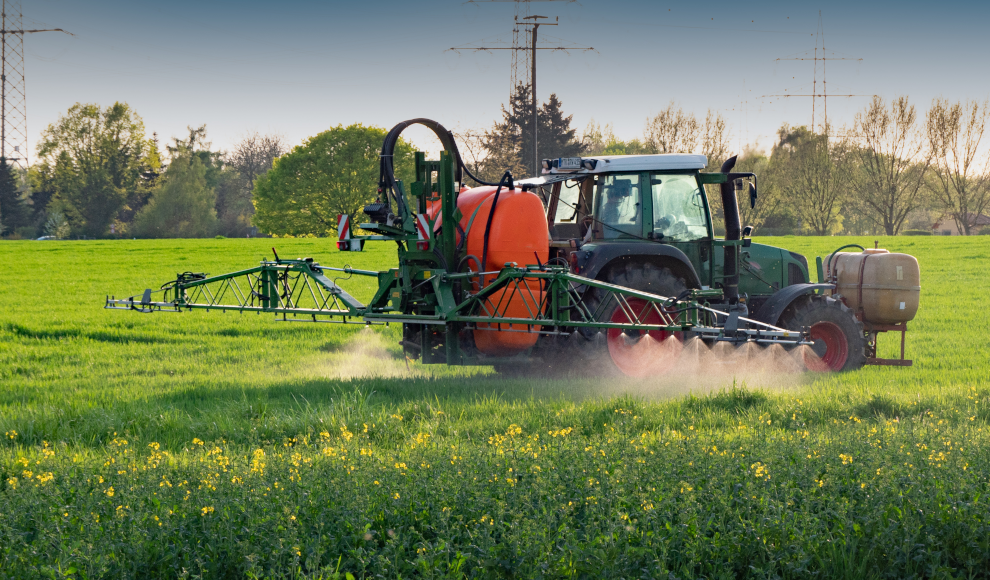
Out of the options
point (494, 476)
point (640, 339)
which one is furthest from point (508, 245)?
point (494, 476)

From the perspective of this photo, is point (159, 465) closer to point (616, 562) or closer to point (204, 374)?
point (616, 562)

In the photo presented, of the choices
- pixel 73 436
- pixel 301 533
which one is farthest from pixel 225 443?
pixel 301 533

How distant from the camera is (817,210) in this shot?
212 feet

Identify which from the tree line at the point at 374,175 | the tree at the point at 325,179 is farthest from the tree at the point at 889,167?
the tree at the point at 325,179

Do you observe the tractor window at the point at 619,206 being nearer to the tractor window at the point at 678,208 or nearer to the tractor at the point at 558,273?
the tractor at the point at 558,273

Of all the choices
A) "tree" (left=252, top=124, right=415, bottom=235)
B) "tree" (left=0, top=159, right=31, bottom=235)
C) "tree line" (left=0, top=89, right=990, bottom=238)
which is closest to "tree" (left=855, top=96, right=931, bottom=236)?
"tree line" (left=0, top=89, right=990, bottom=238)

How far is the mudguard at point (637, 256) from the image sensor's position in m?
8.92

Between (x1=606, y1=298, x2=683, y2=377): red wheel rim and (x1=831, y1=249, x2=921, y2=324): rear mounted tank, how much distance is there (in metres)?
3.56

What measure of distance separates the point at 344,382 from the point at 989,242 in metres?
41.3

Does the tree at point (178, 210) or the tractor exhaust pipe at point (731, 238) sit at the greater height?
the tree at point (178, 210)

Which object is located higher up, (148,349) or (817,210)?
(817,210)

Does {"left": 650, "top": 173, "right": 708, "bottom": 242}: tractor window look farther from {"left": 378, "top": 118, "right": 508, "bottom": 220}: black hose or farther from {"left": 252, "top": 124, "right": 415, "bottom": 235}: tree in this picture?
{"left": 252, "top": 124, "right": 415, "bottom": 235}: tree

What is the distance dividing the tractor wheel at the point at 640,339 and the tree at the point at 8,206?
72.7 m

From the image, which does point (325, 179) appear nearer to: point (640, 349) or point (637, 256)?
point (637, 256)
